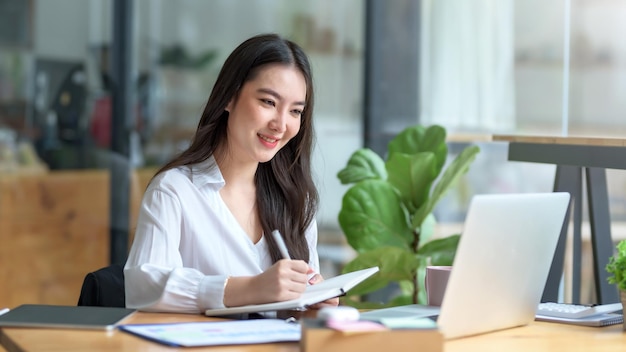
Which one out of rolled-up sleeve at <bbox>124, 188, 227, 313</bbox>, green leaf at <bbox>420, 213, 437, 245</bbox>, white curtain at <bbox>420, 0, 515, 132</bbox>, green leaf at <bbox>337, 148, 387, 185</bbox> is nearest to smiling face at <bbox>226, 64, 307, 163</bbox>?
rolled-up sleeve at <bbox>124, 188, 227, 313</bbox>

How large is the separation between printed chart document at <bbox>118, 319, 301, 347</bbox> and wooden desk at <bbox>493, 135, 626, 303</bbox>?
3.62 feet

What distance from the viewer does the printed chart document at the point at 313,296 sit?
1.92 m

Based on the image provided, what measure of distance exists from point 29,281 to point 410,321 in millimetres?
3129

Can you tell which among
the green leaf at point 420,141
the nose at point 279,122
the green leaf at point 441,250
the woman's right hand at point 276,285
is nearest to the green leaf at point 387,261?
the green leaf at point 441,250

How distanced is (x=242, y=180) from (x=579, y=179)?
979mm

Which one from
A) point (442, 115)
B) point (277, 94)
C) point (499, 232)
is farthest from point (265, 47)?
point (442, 115)

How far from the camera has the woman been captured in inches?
92.6

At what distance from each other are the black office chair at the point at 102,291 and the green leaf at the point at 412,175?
1.46 m

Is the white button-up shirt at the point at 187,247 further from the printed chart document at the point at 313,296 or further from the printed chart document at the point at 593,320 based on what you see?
the printed chart document at the point at 593,320

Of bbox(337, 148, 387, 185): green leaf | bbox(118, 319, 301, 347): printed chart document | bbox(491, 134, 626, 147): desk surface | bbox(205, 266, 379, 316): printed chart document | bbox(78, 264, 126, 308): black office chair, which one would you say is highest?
bbox(491, 134, 626, 147): desk surface

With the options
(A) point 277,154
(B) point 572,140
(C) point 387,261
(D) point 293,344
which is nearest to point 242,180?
(A) point 277,154

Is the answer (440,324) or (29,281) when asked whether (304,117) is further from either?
(29,281)

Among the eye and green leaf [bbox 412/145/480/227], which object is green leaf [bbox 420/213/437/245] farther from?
the eye

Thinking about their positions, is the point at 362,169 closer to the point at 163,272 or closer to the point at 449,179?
the point at 449,179
